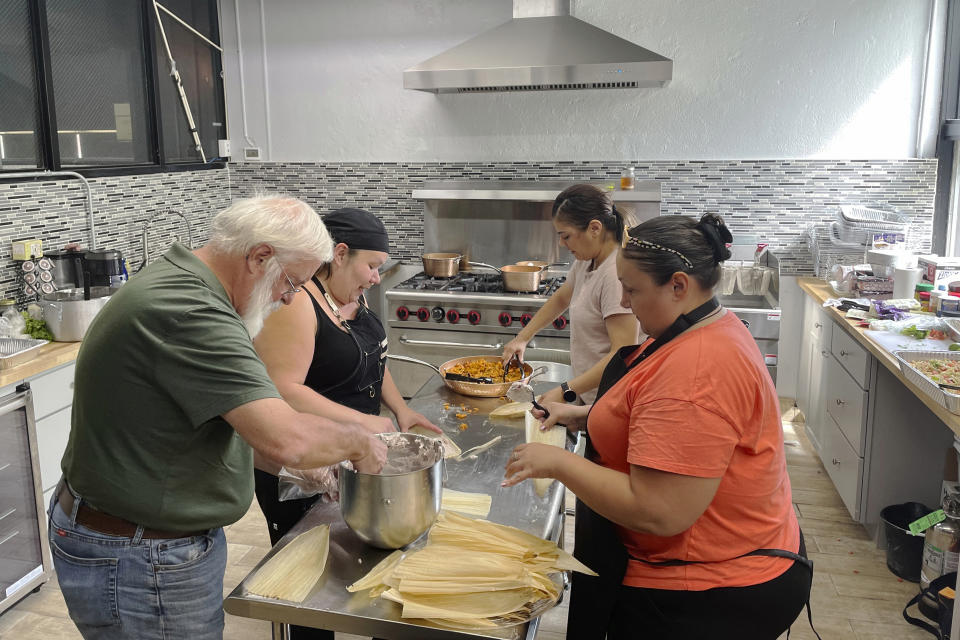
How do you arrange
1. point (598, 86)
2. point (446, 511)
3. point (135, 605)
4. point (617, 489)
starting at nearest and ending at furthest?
point (617, 489) < point (135, 605) < point (446, 511) < point (598, 86)

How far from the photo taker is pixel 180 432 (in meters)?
1.50

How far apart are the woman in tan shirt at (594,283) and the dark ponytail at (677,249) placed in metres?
0.95

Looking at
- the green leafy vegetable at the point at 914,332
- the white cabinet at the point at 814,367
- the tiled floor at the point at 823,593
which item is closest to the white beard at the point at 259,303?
the tiled floor at the point at 823,593

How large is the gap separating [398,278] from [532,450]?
3.98m

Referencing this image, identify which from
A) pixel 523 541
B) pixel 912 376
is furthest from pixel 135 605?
pixel 912 376

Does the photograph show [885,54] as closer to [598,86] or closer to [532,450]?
[598,86]

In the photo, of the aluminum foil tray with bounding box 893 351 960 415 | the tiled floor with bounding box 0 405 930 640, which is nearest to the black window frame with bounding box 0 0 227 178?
the tiled floor with bounding box 0 405 930 640

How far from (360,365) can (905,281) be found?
310 centimetres

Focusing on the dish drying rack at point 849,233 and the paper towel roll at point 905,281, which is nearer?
the paper towel roll at point 905,281

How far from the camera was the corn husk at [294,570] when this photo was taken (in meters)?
1.57

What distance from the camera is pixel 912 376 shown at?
9.18ft

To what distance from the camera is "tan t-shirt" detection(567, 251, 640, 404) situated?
2.57 metres

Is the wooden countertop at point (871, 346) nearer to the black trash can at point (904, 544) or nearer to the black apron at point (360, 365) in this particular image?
the black trash can at point (904, 544)

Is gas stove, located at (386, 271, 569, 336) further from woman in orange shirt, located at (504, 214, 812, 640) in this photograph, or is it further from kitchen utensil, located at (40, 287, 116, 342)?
woman in orange shirt, located at (504, 214, 812, 640)
